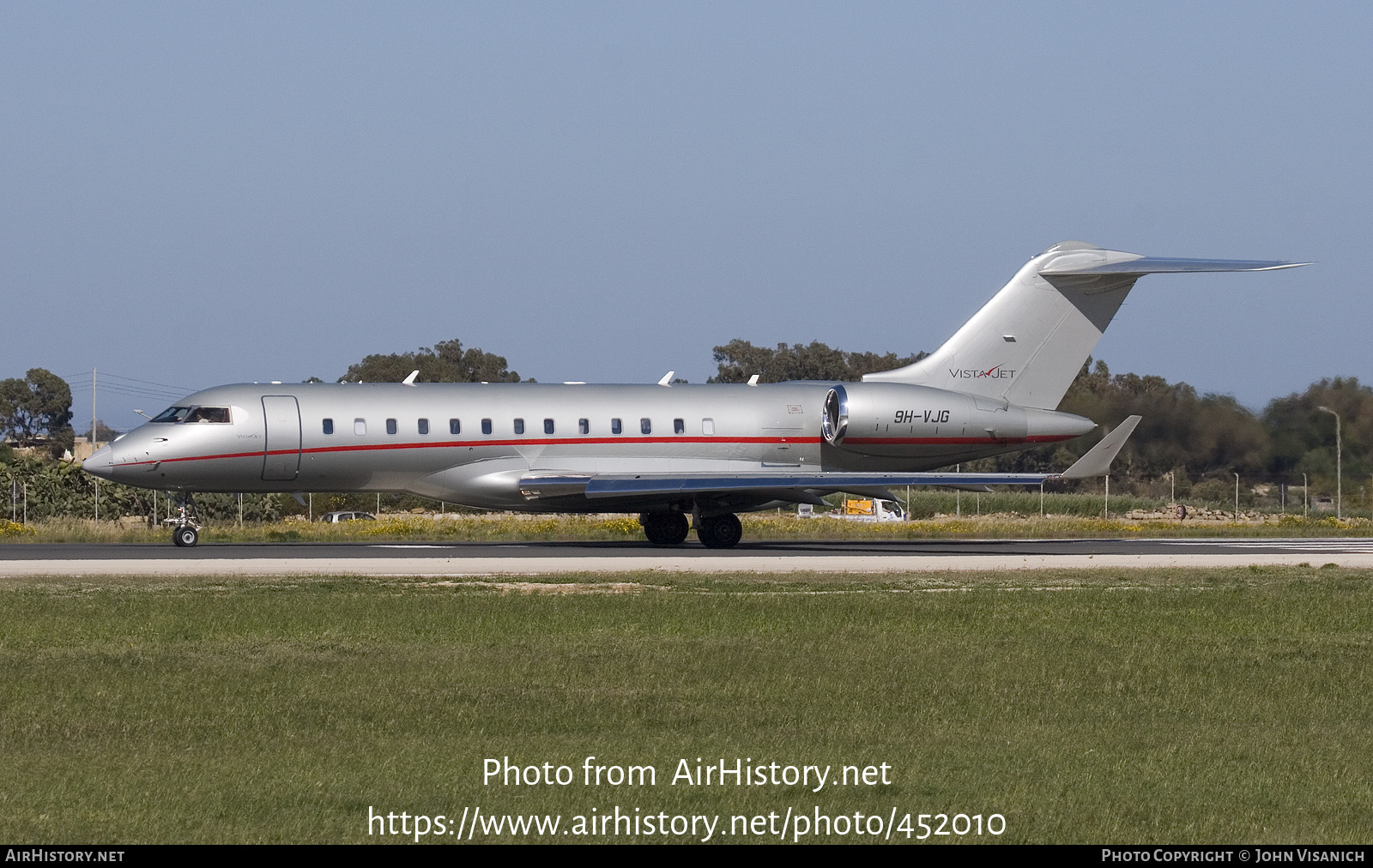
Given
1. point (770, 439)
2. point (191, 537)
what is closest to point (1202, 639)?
point (770, 439)

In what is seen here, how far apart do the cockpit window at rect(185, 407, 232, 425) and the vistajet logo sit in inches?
594

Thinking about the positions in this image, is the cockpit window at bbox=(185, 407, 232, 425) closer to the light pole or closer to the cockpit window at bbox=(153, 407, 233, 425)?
the cockpit window at bbox=(153, 407, 233, 425)

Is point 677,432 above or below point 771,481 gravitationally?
above

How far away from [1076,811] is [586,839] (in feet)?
8.49

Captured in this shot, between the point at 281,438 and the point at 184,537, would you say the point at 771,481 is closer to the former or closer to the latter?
the point at 281,438

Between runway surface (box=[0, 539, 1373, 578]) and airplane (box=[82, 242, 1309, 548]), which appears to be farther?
airplane (box=[82, 242, 1309, 548])

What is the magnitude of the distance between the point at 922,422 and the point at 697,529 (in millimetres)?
5216

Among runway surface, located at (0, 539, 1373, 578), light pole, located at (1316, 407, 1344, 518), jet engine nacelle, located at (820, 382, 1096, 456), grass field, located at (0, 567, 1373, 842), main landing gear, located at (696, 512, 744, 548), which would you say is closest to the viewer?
grass field, located at (0, 567, 1373, 842)

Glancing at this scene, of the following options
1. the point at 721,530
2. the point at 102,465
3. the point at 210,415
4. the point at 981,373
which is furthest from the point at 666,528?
the point at 102,465

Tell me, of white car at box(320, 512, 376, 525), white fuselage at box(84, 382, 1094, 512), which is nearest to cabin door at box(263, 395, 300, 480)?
white fuselage at box(84, 382, 1094, 512)

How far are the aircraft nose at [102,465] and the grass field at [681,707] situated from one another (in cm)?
1051

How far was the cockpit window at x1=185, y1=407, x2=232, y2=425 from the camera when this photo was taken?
30.0 m

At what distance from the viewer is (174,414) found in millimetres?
30312
